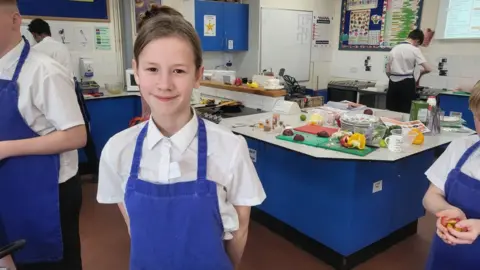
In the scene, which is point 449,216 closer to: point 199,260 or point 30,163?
point 199,260

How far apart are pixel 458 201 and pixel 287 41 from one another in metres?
4.83

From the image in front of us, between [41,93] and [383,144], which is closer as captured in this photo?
[41,93]

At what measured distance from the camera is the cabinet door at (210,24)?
16.7 ft

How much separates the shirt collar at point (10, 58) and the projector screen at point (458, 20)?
5.17 m

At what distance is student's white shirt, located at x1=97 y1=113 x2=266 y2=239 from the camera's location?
1032 mm

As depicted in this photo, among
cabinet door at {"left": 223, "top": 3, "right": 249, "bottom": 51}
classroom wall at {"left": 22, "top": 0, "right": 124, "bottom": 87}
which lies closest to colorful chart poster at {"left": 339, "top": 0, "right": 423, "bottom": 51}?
cabinet door at {"left": 223, "top": 3, "right": 249, "bottom": 51}

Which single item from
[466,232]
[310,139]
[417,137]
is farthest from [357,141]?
[466,232]

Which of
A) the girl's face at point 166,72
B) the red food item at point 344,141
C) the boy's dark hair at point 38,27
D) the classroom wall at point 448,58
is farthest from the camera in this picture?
the classroom wall at point 448,58

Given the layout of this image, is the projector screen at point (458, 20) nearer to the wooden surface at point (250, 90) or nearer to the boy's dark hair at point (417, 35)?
the boy's dark hair at point (417, 35)

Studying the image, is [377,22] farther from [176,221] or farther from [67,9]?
[176,221]

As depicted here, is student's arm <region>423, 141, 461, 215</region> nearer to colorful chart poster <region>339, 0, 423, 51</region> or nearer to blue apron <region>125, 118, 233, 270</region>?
blue apron <region>125, 118, 233, 270</region>

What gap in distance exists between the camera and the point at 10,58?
1.29 m

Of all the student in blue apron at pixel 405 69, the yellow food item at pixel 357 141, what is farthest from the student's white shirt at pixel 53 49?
the student in blue apron at pixel 405 69

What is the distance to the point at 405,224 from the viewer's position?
8.75 feet
